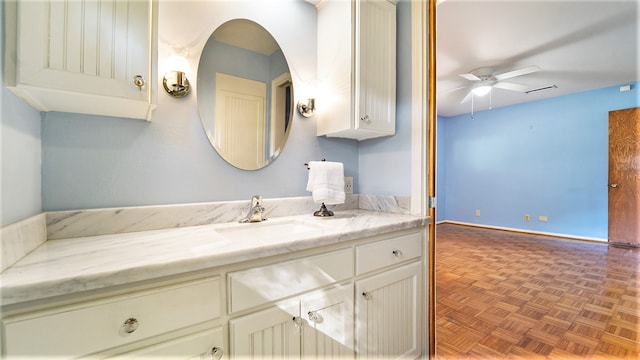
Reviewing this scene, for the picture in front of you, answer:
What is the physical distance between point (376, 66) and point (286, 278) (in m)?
1.25

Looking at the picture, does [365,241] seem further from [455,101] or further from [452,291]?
[455,101]

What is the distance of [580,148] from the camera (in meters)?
4.35

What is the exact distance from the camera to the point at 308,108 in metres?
1.67

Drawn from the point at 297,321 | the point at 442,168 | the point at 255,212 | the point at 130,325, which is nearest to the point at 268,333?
the point at 297,321

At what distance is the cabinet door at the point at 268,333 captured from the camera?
85 cm

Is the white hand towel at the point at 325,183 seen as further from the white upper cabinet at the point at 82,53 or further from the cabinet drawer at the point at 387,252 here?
the white upper cabinet at the point at 82,53

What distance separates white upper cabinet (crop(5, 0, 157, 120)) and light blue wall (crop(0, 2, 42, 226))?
4cm

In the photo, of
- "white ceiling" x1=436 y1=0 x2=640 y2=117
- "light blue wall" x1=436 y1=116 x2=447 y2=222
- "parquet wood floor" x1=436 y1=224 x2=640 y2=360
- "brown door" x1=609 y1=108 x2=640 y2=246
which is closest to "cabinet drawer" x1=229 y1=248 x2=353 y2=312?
"parquet wood floor" x1=436 y1=224 x2=640 y2=360

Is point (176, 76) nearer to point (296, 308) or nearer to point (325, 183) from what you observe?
point (325, 183)

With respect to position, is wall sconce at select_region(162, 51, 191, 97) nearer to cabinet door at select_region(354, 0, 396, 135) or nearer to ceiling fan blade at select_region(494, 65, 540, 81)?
cabinet door at select_region(354, 0, 396, 135)

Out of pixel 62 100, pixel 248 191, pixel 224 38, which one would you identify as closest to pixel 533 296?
pixel 248 191

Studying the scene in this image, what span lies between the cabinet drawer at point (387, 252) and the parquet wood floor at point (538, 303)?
2.53ft

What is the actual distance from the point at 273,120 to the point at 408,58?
2.92ft

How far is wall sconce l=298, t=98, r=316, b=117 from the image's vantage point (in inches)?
64.8
